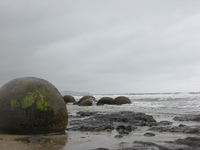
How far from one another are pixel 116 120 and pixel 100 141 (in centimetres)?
415

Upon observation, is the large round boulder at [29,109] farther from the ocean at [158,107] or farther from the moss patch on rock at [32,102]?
the ocean at [158,107]

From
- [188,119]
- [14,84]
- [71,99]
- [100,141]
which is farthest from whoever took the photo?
[71,99]

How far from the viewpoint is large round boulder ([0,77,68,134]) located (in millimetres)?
5664

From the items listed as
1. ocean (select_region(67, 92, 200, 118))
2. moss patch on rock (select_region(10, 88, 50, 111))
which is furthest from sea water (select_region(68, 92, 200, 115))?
moss patch on rock (select_region(10, 88, 50, 111))

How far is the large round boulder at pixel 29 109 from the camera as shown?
18.6 feet

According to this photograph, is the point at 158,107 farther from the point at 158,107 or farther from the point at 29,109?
the point at 29,109

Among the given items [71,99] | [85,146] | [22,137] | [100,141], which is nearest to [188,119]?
[100,141]

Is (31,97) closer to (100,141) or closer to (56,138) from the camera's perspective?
(56,138)

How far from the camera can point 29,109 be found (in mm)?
5664

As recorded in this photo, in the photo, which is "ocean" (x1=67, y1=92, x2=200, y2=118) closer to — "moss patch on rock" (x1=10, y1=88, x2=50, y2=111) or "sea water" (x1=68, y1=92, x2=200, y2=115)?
"sea water" (x1=68, y1=92, x2=200, y2=115)

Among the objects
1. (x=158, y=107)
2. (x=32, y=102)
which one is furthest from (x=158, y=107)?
(x=32, y=102)

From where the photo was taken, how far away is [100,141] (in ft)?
16.0

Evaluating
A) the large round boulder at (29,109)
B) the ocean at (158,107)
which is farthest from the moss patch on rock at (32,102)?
the ocean at (158,107)

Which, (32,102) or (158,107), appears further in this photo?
(158,107)
